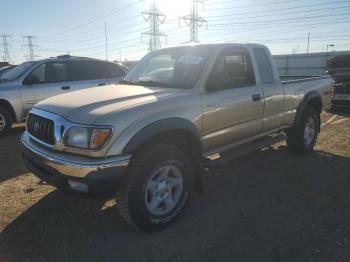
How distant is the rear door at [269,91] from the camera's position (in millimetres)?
5086

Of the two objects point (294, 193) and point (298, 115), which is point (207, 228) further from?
point (298, 115)

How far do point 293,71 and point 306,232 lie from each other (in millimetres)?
26557

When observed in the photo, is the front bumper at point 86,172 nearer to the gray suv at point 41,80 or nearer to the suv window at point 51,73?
the gray suv at point 41,80

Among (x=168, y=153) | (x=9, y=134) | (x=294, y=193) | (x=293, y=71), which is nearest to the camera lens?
(x=168, y=153)

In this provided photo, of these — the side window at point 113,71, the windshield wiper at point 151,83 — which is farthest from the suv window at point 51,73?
the windshield wiper at point 151,83

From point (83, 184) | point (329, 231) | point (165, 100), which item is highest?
point (165, 100)

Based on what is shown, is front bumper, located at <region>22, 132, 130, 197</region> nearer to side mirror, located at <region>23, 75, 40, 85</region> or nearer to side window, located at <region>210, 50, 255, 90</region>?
side window, located at <region>210, 50, 255, 90</region>

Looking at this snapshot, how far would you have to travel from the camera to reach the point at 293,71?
28203 mm

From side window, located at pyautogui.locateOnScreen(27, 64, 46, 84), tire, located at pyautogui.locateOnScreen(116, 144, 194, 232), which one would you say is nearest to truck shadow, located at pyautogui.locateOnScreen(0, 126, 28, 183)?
side window, located at pyautogui.locateOnScreen(27, 64, 46, 84)

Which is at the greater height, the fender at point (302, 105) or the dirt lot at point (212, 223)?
the fender at point (302, 105)

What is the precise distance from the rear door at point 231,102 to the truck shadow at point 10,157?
3121 millimetres

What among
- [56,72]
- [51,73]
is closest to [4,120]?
[51,73]

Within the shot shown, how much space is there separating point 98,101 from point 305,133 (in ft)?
13.9

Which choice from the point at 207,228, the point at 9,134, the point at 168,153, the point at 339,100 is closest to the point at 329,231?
the point at 207,228
